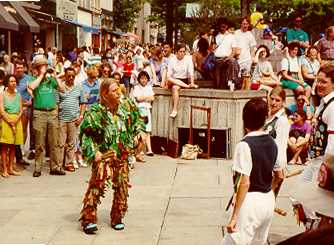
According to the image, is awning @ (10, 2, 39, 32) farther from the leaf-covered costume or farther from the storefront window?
the leaf-covered costume

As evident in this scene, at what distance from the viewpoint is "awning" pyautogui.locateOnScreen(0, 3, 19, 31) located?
28078 millimetres

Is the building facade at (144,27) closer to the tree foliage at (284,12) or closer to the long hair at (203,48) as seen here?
the tree foliage at (284,12)

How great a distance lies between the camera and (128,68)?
2291cm

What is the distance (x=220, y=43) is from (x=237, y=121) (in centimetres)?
182

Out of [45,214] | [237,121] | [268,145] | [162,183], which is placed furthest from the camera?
[237,121]

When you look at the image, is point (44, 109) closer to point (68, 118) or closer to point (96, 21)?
point (68, 118)

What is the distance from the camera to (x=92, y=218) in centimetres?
780

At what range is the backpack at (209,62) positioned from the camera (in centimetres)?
1445

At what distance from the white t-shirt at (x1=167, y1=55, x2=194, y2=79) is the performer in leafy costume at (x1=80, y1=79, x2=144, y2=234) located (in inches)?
241

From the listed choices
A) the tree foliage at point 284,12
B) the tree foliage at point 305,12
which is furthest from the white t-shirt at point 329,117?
the tree foliage at point 305,12

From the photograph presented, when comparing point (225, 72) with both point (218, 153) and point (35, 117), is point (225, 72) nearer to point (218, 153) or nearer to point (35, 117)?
point (218, 153)

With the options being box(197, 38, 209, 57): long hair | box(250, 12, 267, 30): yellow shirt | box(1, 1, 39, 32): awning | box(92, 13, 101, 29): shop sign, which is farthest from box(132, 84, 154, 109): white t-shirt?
box(92, 13, 101, 29): shop sign

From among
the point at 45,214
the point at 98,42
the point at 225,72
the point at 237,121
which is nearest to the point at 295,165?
the point at 237,121

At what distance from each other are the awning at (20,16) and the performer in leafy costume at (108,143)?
23726mm
